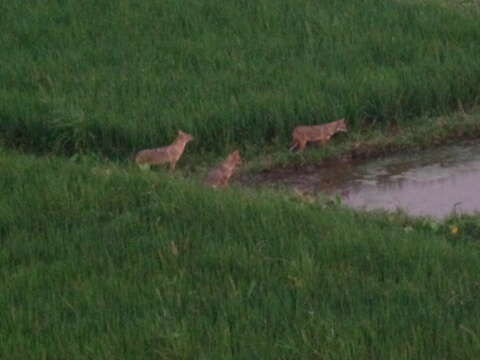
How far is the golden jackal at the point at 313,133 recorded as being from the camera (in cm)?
860

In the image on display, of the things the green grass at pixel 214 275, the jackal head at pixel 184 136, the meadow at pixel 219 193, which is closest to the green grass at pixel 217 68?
the meadow at pixel 219 193

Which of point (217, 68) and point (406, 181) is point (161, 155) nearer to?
point (406, 181)

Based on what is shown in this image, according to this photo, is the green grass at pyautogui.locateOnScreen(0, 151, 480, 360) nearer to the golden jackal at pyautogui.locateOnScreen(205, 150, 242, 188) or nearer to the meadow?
the meadow

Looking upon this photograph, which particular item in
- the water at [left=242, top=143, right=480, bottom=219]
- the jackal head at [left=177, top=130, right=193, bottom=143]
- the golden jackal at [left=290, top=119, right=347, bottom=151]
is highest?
the jackal head at [left=177, top=130, right=193, bottom=143]

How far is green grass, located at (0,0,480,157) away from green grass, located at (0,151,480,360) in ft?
3.85

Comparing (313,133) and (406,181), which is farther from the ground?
(313,133)

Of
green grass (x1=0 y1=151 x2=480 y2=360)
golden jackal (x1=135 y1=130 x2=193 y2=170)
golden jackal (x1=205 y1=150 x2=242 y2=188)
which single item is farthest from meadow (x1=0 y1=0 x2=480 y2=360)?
golden jackal (x1=205 y1=150 x2=242 y2=188)

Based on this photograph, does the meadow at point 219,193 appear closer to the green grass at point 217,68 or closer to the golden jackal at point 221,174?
the green grass at point 217,68

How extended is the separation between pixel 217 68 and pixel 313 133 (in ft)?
4.44

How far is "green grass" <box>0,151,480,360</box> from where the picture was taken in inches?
219

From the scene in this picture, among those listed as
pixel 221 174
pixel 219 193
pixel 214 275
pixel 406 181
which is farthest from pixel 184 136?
pixel 214 275

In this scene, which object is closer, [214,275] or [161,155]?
[214,275]

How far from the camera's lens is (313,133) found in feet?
28.3

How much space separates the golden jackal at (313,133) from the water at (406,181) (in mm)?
170
